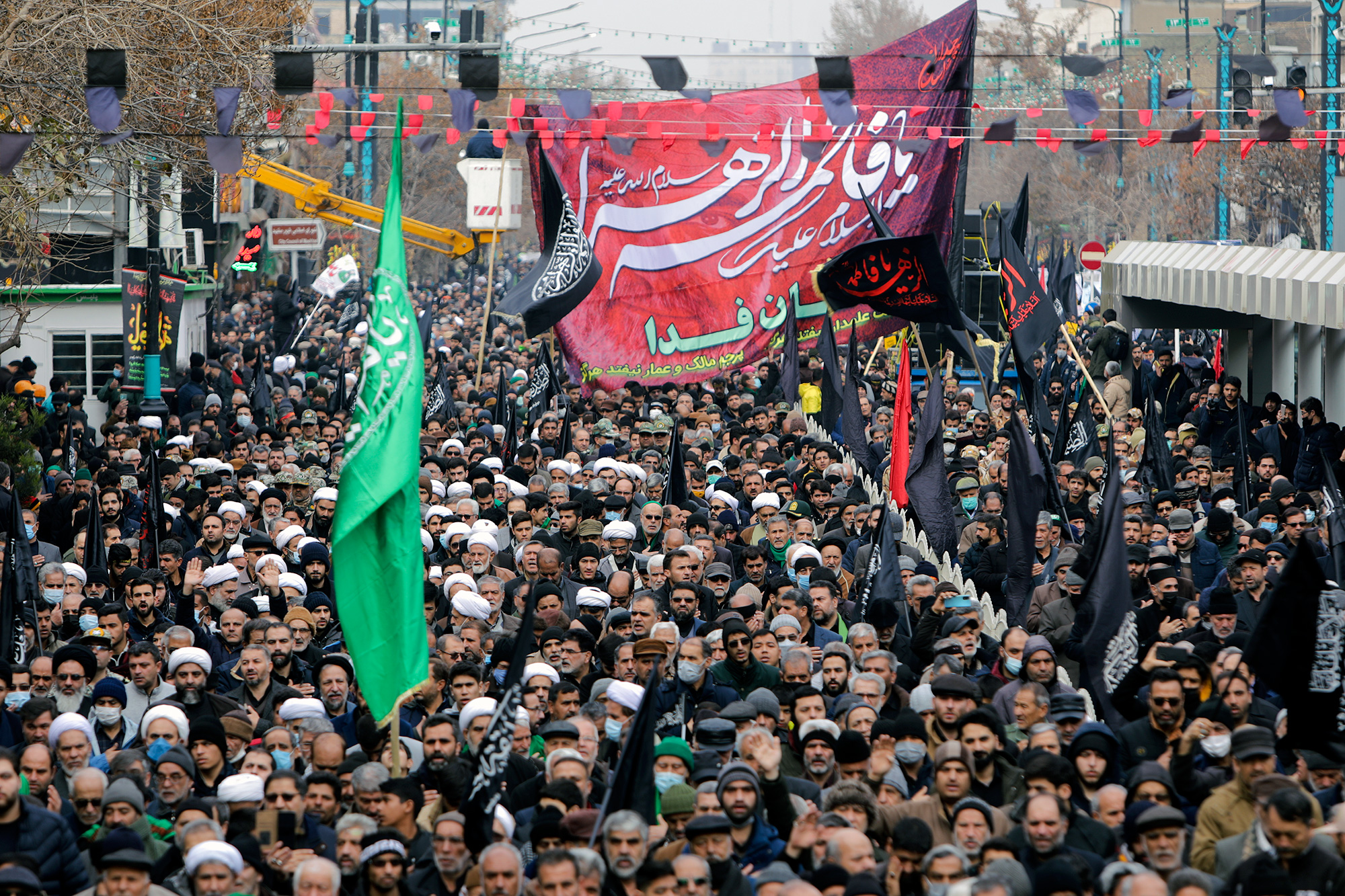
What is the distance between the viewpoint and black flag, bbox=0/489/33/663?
10117 mm

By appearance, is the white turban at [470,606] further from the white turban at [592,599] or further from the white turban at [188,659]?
the white turban at [188,659]

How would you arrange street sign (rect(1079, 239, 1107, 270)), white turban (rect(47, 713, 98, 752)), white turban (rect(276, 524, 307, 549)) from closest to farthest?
white turban (rect(47, 713, 98, 752)), white turban (rect(276, 524, 307, 549)), street sign (rect(1079, 239, 1107, 270))

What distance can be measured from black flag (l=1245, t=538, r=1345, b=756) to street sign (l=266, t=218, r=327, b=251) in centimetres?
2891

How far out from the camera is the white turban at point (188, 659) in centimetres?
945

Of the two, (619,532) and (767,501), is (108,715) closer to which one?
(619,532)

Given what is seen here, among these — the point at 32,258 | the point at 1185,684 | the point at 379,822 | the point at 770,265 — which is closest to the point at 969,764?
the point at 1185,684

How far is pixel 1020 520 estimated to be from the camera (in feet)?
38.4

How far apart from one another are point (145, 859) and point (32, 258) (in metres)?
13.6

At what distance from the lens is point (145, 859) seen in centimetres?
660

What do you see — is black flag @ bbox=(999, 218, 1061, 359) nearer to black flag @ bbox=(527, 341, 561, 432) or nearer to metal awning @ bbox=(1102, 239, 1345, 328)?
metal awning @ bbox=(1102, 239, 1345, 328)

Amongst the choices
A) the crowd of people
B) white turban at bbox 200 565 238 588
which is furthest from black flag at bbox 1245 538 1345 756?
white turban at bbox 200 565 238 588

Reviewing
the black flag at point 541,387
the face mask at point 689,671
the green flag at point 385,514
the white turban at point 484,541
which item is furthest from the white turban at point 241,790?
the black flag at point 541,387

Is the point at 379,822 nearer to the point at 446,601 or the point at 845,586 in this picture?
the point at 446,601

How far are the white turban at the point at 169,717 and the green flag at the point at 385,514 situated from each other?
1.07m
